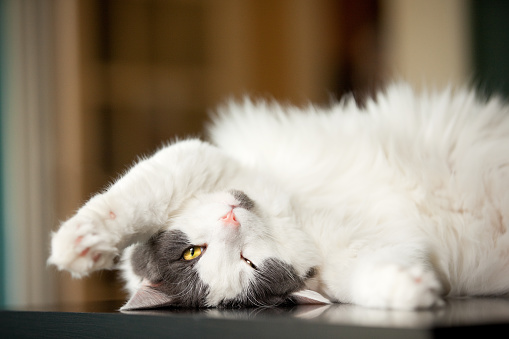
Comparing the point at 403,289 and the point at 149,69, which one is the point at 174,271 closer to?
the point at 403,289

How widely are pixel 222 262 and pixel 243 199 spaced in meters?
0.14

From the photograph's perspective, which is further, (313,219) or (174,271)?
(313,219)

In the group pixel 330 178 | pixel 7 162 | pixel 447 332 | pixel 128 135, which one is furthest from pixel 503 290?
pixel 128 135

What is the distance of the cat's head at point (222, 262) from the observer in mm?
1037

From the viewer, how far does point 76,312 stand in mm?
872

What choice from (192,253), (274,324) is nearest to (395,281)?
(274,324)

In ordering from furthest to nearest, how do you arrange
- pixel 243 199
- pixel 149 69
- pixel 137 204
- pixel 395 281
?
pixel 149 69, pixel 243 199, pixel 137 204, pixel 395 281

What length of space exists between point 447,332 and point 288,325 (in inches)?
7.7

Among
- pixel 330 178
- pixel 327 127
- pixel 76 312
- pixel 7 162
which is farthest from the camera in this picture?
pixel 7 162

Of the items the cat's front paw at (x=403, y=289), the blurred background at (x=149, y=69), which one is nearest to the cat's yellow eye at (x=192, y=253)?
the cat's front paw at (x=403, y=289)

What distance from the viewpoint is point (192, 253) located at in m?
1.07

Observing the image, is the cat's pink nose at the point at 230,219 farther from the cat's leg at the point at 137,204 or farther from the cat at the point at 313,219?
the cat's leg at the point at 137,204

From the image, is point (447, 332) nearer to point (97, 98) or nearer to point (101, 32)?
point (97, 98)

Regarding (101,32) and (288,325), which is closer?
(288,325)
